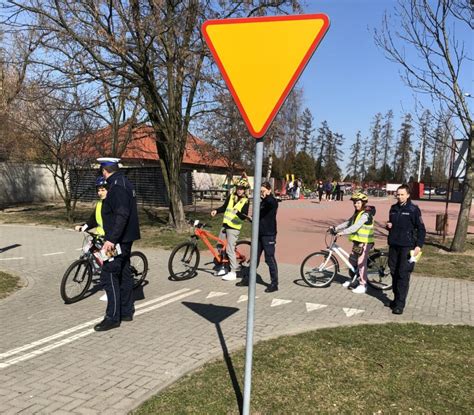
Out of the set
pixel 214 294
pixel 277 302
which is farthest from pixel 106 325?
pixel 277 302

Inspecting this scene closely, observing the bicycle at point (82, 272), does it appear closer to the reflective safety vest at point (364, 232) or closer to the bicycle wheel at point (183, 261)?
the bicycle wheel at point (183, 261)

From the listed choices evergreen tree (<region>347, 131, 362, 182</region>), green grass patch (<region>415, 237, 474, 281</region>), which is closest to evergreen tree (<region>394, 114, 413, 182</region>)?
evergreen tree (<region>347, 131, 362, 182</region>)

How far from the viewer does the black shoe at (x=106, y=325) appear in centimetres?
525

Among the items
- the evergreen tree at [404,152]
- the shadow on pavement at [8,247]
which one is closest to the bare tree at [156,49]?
the shadow on pavement at [8,247]

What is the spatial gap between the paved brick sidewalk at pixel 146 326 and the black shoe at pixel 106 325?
9 centimetres

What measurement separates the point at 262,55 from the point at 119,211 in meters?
2.89

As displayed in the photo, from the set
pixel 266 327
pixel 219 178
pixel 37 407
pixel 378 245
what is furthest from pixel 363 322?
pixel 219 178

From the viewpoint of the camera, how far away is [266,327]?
555cm

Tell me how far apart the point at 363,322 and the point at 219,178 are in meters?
28.8

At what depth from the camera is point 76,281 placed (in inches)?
257

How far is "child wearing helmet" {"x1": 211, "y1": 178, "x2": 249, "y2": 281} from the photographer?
7836mm

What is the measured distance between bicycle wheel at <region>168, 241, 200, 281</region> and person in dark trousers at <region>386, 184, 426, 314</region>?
12.0 ft

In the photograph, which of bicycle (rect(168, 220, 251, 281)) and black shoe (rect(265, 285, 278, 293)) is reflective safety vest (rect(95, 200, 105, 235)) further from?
black shoe (rect(265, 285, 278, 293))

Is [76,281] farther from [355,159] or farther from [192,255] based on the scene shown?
[355,159]
